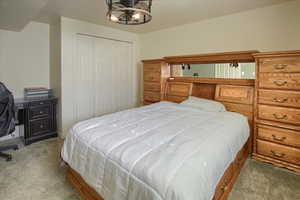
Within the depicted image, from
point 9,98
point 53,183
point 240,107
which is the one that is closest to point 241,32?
point 240,107

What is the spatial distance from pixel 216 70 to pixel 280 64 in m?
1.00

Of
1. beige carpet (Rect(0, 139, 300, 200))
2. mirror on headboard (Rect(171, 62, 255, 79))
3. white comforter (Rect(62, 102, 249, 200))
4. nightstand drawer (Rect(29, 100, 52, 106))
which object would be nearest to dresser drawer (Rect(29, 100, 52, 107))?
nightstand drawer (Rect(29, 100, 52, 106))

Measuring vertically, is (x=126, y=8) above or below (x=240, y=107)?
above

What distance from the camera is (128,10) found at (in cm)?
146

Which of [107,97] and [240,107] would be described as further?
[107,97]

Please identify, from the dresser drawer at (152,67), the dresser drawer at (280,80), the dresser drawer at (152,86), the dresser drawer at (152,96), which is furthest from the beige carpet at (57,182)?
the dresser drawer at (152,67)

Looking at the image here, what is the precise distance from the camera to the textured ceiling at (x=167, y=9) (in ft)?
7.93

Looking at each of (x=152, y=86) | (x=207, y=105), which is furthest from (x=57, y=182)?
(x=152, y=86)

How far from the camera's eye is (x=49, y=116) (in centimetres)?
320

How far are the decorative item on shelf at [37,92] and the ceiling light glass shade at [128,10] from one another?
8.02 feet

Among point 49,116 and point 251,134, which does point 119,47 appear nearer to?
point 49,116

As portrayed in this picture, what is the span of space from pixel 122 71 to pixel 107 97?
0.79 metres

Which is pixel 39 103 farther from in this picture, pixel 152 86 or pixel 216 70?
pixel 216 70

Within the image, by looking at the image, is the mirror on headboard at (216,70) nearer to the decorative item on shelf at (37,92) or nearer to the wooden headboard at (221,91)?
the wooden headboard at (221,91)
